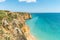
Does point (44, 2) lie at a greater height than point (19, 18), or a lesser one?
greater

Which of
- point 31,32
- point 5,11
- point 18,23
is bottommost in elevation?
point 31,32

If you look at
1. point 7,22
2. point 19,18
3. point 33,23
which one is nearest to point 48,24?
point 33,23

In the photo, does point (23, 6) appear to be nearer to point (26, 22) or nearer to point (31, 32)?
point (26, 22)

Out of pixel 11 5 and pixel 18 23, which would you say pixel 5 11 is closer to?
pixel 11 5
